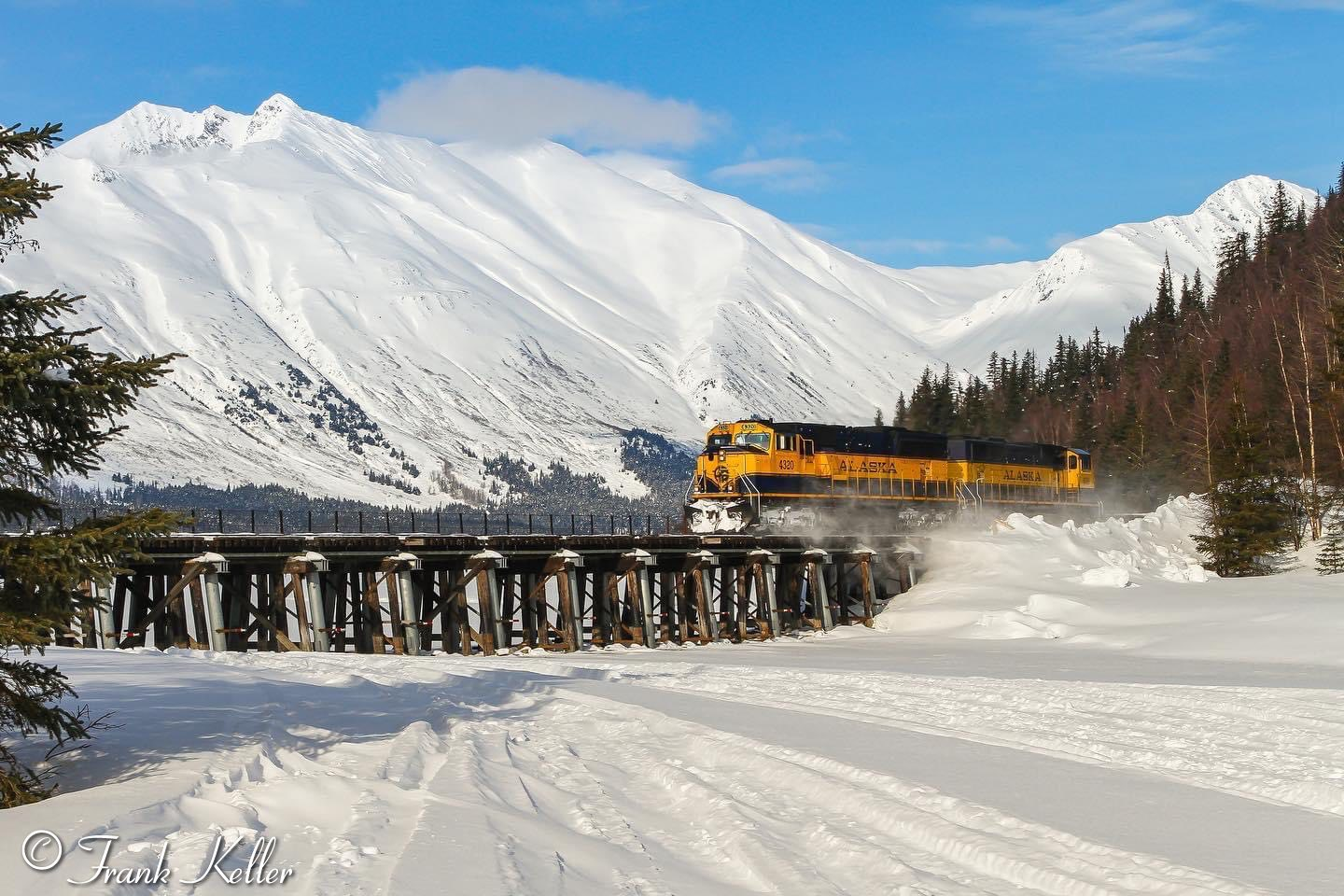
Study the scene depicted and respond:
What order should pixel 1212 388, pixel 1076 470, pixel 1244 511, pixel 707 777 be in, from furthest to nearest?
1. pixel 1212 388
2. pixel 1076 470
3. pixel 1244 511
4. pixel 707 777

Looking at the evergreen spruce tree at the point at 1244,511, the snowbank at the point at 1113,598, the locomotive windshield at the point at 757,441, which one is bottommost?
the snowbank at the point at 1113,598

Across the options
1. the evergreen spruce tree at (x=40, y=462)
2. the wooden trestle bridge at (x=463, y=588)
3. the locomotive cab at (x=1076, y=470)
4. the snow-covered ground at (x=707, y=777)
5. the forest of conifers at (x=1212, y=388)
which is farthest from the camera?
the locomotive cab at (x=1076, y=470)

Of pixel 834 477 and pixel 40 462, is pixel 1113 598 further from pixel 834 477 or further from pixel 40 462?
pixel 40 462

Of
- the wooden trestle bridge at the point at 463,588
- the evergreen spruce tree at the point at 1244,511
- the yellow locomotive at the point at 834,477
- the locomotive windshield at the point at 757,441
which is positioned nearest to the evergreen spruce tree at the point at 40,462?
the wooden trestle bridge at the point at 463,588

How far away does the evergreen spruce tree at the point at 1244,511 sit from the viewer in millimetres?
48875

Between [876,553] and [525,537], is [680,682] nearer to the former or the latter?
[525,537]

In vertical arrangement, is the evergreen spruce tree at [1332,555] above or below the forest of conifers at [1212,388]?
below

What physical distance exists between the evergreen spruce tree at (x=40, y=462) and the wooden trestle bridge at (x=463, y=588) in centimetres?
1322

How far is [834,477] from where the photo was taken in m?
48.6

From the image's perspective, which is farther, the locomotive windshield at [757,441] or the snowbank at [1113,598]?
the locomotive windshield at [757,441]

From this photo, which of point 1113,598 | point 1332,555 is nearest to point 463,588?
point 1113,598

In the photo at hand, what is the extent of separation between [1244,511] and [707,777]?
41072mm

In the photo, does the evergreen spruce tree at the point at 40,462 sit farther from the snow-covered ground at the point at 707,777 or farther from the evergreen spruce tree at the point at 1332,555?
the evergreen spruce tree at the point at 1332,555

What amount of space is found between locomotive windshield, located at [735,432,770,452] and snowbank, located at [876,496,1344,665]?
24.0 ft
